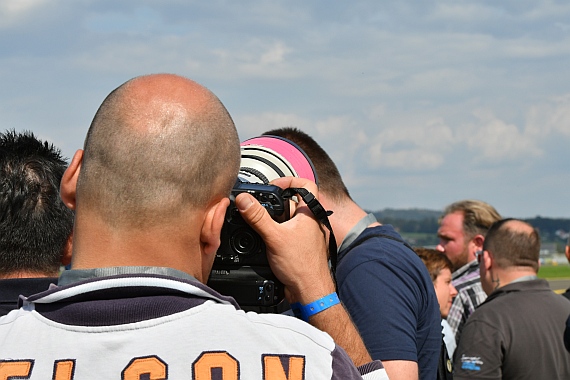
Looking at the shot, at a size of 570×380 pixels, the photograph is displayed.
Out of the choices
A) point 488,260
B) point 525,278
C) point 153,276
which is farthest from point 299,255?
point 488,260

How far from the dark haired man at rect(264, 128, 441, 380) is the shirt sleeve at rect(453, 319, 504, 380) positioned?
192cm

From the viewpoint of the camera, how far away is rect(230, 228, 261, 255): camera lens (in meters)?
2.19

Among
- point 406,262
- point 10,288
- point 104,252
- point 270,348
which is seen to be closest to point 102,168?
point 104,252

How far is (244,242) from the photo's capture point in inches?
86.9

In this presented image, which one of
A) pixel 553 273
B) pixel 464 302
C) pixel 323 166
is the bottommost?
pixel 464 302

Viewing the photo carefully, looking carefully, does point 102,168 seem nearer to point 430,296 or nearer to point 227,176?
point 227,176

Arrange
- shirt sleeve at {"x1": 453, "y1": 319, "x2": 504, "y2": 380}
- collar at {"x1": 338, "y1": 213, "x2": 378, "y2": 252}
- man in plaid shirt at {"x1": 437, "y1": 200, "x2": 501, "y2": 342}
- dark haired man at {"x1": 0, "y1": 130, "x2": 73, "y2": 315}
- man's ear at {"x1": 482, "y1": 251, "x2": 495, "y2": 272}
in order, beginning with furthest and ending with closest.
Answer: man in plaid shirt at {"x1": 437, "y1": 200, "x2": 501, "y2": 342} → man's ear at {"x1": 482, "y1": 251, "x2": 495, "y2": 272} → shirt sleeve at {"x1": 453, "y1": 319, "x2": 504, "y2": 380} → collar at {"x1": 338, "y1": 213, "x2": 378, "y2": 252} → dark haired man at {"x1": 0, "y1": 130, "x2": 73, "y2": 315}

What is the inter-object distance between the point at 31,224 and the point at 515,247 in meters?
3.73

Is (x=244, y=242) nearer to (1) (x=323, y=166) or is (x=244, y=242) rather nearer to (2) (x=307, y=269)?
(2) (x=307, y=269)

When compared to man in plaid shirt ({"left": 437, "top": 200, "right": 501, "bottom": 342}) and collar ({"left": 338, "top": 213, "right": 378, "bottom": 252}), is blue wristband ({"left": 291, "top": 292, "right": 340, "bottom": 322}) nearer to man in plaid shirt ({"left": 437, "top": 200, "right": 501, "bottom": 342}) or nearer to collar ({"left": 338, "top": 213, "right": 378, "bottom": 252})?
collar ({"left": 338, "top": 213, "right": 378, "bottom": 252})

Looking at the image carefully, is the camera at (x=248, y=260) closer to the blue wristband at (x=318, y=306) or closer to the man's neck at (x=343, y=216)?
the blue wristband at (x=318, y=306)

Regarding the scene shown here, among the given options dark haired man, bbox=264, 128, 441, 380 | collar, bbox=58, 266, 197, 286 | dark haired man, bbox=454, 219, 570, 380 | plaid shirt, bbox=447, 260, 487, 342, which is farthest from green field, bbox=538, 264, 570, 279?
collar, bbox=58, 266, 197, 286

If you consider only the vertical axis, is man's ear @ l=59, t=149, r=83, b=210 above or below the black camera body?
above

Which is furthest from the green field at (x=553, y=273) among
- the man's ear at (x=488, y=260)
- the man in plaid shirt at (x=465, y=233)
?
the man's ear at (x=488, y=260)
